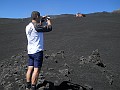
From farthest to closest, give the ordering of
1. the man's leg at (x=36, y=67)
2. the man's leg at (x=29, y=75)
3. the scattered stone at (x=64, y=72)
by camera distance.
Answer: the scattered stone at (x=64, y=72), the man's leg at (x=29, y=75), the man's leg at (x=36, y=67)

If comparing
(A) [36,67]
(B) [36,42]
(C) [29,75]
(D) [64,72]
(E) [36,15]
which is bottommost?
(D) [64,72]

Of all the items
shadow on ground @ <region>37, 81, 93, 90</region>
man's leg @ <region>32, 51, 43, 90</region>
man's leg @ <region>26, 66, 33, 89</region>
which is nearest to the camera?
man's leg @ <region>32, 51, 43, 90</region>

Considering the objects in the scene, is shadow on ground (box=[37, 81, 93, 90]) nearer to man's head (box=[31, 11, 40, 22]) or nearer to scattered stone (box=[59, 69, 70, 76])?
scattered stone (box=[59, 69, 70, 76])

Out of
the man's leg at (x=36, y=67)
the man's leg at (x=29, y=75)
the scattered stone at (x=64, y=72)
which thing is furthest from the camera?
the scattered stone at (x=64, y=72)

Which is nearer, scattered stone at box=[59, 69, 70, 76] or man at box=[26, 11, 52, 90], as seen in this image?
man at box=[26, 11, 52, 90]

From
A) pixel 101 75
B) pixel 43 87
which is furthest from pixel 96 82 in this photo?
pixel 43 87

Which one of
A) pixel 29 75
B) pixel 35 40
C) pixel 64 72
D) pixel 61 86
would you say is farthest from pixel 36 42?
pixel 64 72

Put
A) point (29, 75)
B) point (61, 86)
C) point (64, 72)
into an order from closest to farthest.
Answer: point (29, 75)
point (61, 86)
point (64, 72)

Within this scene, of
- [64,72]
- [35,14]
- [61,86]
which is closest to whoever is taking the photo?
[35,14]

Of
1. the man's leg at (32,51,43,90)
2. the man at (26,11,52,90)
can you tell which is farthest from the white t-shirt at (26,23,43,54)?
the man's leg at (32,51,43,90)

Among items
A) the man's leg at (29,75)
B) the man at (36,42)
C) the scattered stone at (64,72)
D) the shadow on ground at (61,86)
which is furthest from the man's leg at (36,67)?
the scattered stone at (64,72)

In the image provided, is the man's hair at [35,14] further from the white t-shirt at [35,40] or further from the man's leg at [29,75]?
the man's leg at [29,75]

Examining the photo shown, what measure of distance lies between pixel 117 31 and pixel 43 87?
46.0 feet

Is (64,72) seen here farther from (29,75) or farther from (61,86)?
(29,75)
